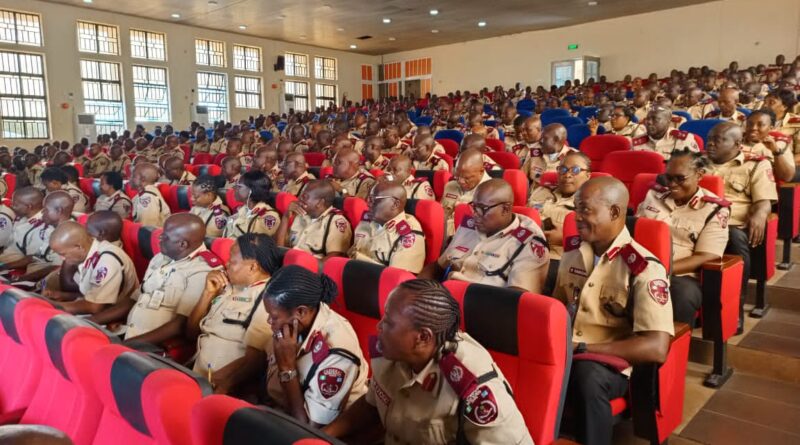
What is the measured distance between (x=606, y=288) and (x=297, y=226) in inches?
88.2

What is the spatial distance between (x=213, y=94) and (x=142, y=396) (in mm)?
17275

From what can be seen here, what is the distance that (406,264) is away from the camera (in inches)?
120

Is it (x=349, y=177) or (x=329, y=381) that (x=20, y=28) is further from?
(x=329, y=381)

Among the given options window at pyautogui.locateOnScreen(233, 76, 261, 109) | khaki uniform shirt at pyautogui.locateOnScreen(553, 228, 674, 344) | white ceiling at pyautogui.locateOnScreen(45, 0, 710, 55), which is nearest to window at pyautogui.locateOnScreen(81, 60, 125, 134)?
white ceiling at pyautogui.locateOnScreen(45, 0, 710, 55)

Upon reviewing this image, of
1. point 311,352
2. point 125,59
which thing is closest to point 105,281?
point 311,352

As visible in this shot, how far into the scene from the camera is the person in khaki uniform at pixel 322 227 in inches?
140

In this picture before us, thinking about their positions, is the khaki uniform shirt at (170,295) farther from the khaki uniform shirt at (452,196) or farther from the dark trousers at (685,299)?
the dark trousers at (685,299)

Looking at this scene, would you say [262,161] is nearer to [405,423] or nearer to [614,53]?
[405,423]

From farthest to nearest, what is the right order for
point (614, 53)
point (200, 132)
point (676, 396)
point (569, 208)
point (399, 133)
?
point (614, 53), point (200, 132), point (399, 133), point (569, 208), point (676, 396)

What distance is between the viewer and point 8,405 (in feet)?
6.16

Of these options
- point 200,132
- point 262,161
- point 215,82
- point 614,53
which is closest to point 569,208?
point 262,161

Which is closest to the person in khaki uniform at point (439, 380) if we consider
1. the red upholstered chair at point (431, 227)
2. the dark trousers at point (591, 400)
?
the dark trousers at point (591, 400)

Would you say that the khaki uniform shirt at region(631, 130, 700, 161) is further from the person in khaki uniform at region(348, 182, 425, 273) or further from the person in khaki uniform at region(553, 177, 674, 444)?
the person in khaki uniform at region(553, 177, 674, 444)

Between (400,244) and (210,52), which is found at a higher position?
(210,52)
